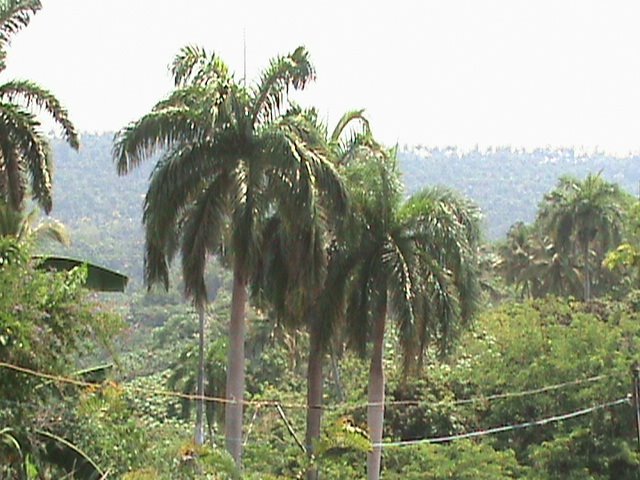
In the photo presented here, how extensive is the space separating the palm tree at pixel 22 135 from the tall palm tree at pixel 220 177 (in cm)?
203

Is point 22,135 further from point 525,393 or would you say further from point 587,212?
point 587,212

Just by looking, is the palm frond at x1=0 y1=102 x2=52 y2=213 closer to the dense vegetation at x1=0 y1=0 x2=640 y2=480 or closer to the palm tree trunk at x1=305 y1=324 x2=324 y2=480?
the dense vegetation at x1=0 y1=0 x2=640 y2=480

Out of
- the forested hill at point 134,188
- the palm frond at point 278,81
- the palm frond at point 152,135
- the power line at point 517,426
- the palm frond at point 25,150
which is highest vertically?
the forested hill at point 134,188

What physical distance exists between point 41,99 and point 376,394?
9711mm

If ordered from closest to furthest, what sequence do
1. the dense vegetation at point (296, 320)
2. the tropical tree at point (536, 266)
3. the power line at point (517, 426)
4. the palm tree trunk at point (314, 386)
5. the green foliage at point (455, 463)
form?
the dense vegetation at point (296, 320)
the palm tree trunk at point (314, 386)
the green foliage at point (455, 463)
the power line at point (517, 426)
the tropical tree at point (536, 266)

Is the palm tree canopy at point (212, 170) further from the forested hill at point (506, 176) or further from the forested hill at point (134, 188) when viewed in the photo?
the forested hill at point (506, 176)

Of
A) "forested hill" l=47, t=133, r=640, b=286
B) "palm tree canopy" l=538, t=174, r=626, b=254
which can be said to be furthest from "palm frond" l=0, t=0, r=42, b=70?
"forested hill" l=47, t=133, r=640, b=286

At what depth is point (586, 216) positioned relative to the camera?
5562 centimetres

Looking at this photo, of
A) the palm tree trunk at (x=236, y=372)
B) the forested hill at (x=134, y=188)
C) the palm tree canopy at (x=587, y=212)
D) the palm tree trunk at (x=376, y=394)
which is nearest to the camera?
the palm tree trunk at (x=236, y=372)

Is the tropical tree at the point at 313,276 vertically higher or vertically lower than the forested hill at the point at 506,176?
lower

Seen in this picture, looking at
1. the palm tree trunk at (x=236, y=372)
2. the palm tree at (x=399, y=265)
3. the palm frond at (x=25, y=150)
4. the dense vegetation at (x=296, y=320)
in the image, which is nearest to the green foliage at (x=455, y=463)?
the dense vegetation at (x=296, y=320)

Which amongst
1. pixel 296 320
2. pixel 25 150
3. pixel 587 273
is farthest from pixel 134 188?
pixel 25 150

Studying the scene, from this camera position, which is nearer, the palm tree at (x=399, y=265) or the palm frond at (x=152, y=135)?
the palm frond at (x=152, y=135)

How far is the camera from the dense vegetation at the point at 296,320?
1827 centimetres
